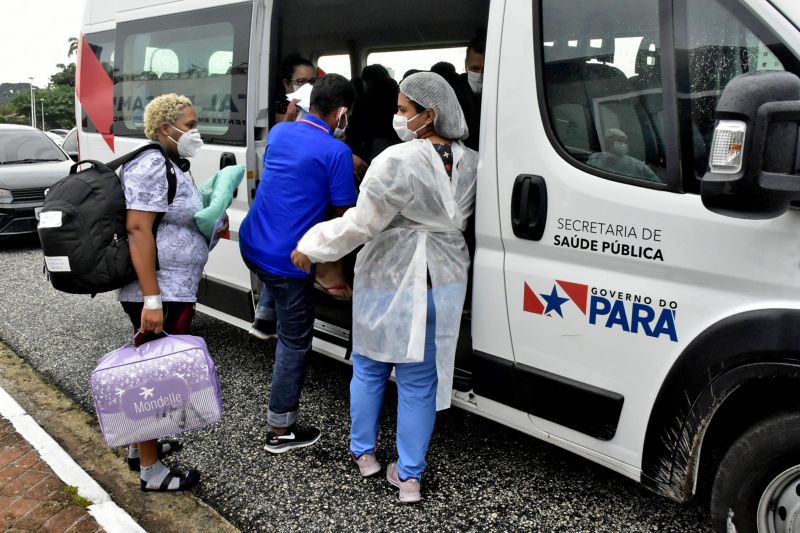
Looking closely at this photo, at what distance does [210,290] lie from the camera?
438 cm

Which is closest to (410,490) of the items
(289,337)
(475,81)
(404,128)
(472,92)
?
(289,337)

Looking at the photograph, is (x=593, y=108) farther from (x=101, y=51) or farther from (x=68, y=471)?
(x=101, y=51)

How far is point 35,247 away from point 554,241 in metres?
7.93

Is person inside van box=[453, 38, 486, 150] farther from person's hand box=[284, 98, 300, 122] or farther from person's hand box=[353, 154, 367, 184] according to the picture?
person's hand box=[284, 98, 300, 122]

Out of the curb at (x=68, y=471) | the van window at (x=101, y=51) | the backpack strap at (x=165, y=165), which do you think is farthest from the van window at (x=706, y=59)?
the van window at (x=101, y=51)

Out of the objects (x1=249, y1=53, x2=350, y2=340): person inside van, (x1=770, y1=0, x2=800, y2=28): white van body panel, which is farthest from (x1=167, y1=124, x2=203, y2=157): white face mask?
(x1=770, y1=0, x2=800, y2=28): white van body panel

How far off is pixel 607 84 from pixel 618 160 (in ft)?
0.89

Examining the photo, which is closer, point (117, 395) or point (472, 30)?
point (117, 395)

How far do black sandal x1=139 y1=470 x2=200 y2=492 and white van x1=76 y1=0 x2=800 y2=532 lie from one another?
1234mm

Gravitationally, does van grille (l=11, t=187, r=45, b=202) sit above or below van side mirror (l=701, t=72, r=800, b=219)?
below

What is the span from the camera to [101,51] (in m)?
A: 5.45

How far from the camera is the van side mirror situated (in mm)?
1717

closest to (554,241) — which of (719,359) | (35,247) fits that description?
(719,359)

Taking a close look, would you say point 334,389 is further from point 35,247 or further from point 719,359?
point 35,247
